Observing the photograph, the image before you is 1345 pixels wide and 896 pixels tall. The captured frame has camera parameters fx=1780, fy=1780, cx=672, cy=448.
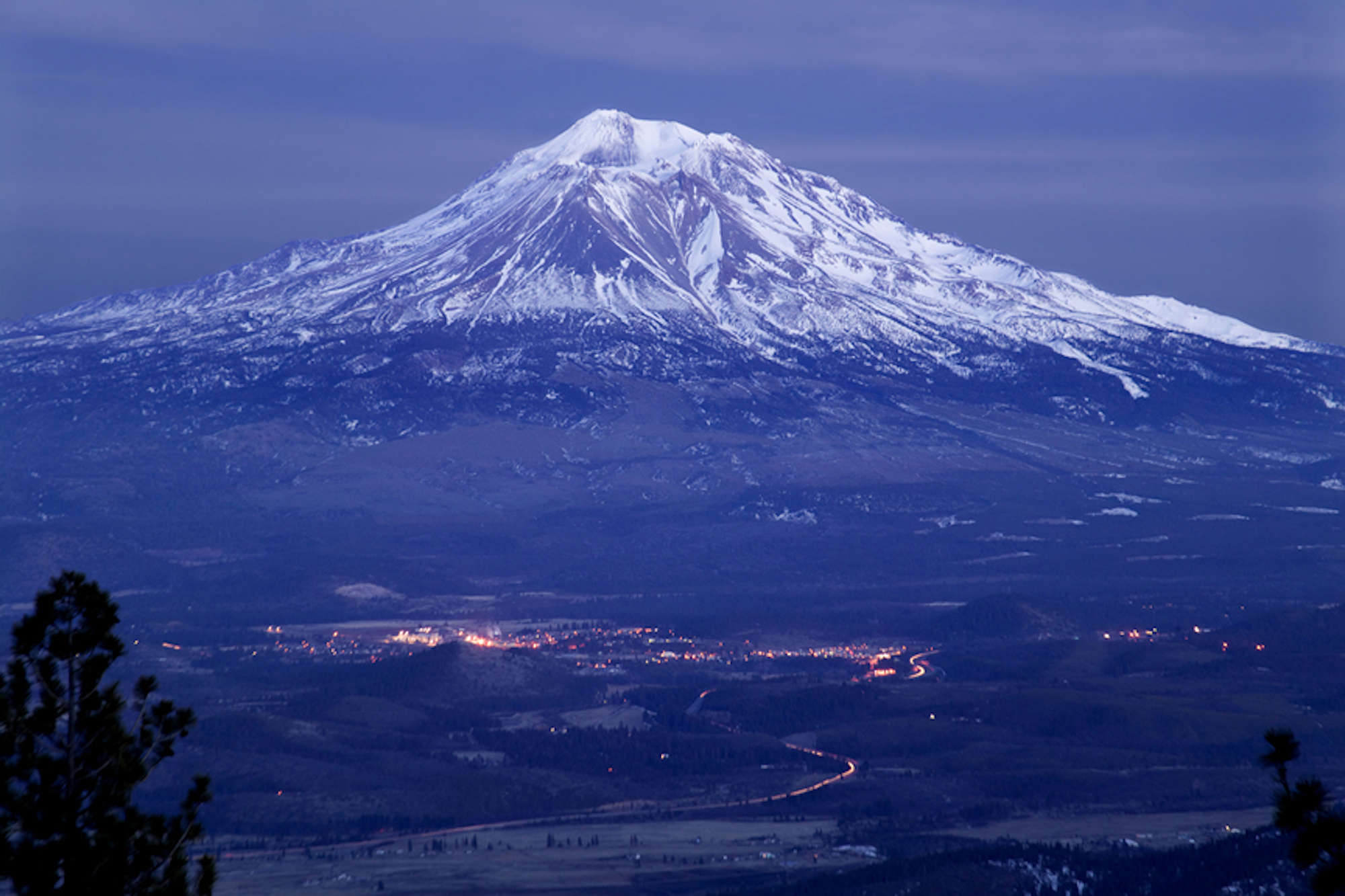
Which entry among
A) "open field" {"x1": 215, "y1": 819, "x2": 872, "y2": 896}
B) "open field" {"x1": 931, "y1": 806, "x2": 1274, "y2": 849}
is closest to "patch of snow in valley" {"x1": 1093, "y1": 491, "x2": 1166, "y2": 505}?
"open field" {"x1": 931, "y1": 806, "x2": 1274, "y2": 849}

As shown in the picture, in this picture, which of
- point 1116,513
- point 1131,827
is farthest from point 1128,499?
point 1131,827

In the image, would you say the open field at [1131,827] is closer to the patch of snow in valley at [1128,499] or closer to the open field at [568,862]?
the open field at [568,862]

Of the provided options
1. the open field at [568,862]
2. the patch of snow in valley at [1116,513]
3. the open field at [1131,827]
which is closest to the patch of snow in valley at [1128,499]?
the patch of snow in valley at [1116,513]

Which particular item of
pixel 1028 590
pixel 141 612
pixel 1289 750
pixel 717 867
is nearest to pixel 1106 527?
pixel 1028 590

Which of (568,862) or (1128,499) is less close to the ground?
(1128,499)

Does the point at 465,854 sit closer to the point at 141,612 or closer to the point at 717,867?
the point at 717,867

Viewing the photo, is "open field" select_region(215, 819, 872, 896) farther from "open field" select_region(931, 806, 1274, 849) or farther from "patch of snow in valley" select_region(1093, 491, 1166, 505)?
"patch of snow in valley" select_region(1093, 491, 1166, 505)

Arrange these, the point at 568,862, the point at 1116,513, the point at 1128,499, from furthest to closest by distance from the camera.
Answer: the point at 1128,499 → the point at 1116,513 → the point at 568,862

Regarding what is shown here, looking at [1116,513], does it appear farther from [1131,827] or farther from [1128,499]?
[1131,827]
